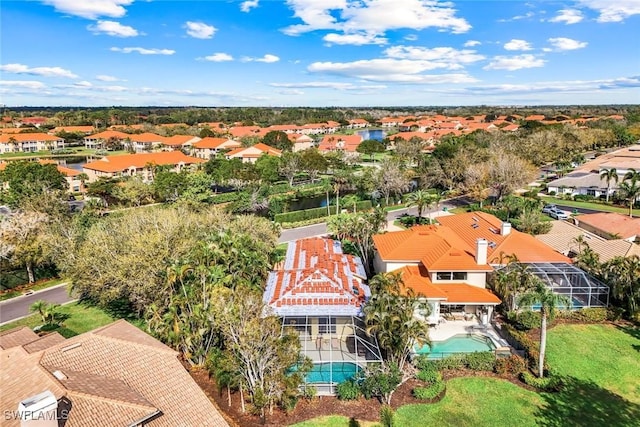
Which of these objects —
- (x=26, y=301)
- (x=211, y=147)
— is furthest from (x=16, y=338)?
(x=211, y=147)

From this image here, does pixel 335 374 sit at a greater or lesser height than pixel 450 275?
lesser

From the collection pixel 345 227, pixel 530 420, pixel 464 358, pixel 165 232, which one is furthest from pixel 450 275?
pixel 165 232

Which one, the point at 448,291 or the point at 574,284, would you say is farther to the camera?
the point at 574,284

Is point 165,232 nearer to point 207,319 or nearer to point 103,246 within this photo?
point 103,246

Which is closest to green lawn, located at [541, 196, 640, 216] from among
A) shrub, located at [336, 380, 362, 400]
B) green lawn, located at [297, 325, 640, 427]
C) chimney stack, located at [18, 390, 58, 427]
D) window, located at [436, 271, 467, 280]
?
green lawn, located at [297, 325, 640, 427]

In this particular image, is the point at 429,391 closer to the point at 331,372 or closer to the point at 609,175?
the point at 331,372

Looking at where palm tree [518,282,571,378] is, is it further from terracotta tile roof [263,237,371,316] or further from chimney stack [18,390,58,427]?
chimney stack [18,390,58,427]
